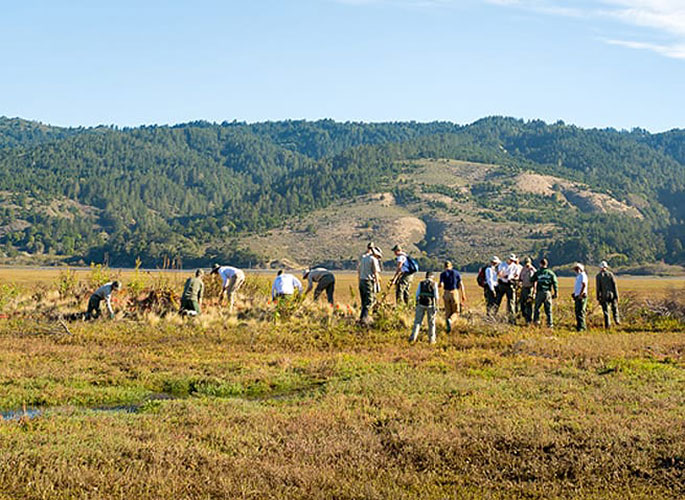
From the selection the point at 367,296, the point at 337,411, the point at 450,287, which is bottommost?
the point at 337,411

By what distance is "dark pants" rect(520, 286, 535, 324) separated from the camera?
72.1 feet

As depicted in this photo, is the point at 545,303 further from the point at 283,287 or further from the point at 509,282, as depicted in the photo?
the point at 283,287

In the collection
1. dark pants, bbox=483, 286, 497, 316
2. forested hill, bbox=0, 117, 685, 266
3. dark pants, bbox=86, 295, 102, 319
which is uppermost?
forested hill, bbox=0, 117, 685, 266

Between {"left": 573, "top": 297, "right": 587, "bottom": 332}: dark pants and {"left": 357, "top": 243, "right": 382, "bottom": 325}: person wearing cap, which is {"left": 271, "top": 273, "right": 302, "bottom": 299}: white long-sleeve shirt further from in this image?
{"left": 573, "top": 297, "right": 587, "bottom": 332}: dark pants

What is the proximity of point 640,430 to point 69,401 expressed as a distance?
7.80 metres

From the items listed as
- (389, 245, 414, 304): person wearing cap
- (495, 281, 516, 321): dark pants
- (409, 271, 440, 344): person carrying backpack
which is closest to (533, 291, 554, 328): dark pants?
(495, 281, 516, 321): dark pants

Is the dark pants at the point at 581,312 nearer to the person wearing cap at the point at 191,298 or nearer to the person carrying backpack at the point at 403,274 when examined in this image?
the person carrying backpack at the point at 403,274

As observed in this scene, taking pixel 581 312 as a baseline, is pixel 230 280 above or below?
above

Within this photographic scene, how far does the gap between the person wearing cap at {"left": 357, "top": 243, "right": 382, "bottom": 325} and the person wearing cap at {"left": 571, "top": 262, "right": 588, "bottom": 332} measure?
5153 mm

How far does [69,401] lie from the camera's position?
1157cm

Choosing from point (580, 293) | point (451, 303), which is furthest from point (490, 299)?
point (451, 303)

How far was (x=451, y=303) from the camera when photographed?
19.7 metres

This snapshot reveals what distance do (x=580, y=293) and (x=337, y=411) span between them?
12.1 meters

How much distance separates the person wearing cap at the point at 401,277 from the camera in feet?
69.5
